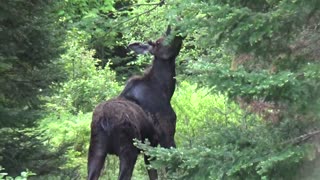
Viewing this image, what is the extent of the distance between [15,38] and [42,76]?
2.00ft

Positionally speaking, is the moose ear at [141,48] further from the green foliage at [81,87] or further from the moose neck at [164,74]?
the green foliage at [81,87]

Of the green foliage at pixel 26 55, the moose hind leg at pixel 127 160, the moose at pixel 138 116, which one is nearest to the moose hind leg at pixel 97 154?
the moose at pixel 138 116

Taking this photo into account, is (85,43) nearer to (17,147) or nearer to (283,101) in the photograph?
(17,147)

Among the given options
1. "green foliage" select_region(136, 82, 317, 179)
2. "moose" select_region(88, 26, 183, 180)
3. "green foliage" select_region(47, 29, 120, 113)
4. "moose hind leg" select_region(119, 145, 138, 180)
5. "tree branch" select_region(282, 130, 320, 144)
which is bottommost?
"green foliage" select_region(47, 29, 120, 113)

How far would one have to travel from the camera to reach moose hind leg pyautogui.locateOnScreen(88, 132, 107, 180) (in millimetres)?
7809

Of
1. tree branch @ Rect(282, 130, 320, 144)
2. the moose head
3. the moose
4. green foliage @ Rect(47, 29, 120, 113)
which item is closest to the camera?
tree branch @ Rect(282, 130, 320, 144)

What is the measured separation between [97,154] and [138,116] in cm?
73

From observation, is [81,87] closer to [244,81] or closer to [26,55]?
[26,55]

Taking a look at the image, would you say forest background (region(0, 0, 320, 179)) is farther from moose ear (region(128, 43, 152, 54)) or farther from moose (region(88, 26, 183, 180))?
moose ear (region(128, 43, 152, 54))

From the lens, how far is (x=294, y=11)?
486 centimetres

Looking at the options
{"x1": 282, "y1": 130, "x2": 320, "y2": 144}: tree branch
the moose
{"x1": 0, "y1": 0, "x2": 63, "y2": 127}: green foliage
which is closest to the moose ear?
the moose

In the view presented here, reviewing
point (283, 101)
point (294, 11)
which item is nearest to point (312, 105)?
point (283, 101)

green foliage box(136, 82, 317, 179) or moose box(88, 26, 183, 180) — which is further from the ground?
green foliage box(136, 82, 317, 179)

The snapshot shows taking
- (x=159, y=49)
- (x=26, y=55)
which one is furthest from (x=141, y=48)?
(x=26, y=55)
